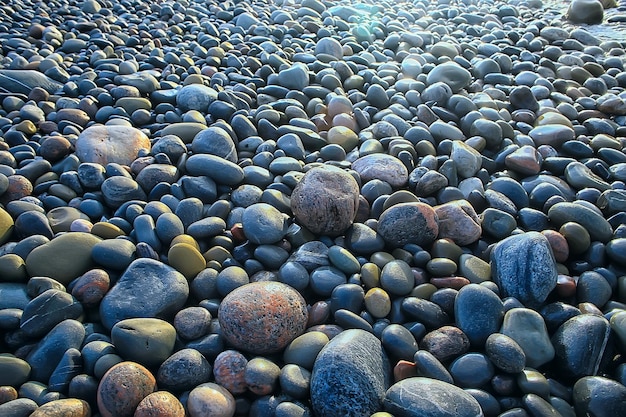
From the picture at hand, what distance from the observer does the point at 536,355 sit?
1842 mm

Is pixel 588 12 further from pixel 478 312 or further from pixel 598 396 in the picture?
pixel 598 396

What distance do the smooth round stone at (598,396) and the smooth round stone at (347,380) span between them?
69cm

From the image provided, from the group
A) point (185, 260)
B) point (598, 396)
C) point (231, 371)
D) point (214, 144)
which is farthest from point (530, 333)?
point (214, 144)

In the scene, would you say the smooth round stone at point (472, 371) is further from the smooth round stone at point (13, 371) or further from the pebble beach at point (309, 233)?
the smooth round stone at point (13, 371)

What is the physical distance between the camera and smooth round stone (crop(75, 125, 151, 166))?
286cm

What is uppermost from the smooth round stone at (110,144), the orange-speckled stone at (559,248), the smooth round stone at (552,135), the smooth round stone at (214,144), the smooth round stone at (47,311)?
the smooth round stone at (552,135)

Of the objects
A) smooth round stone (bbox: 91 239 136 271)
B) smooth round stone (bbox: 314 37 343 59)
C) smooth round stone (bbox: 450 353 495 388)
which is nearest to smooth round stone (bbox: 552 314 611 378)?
smooth round stone (bbox: 450 353 495 388)

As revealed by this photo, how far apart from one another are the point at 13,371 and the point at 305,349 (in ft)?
3.47

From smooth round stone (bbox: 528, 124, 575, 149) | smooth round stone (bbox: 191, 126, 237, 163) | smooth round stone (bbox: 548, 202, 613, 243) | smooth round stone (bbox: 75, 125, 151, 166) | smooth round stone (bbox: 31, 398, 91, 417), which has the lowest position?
smooth round stone (bbox: 31, 398, 91, 417)

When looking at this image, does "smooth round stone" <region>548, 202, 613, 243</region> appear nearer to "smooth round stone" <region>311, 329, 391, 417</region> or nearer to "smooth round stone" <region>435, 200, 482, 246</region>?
"smooth round stone" <region>435, 200, 482, 246</region>

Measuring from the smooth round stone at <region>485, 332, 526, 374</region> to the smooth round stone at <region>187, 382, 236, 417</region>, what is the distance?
986 mm

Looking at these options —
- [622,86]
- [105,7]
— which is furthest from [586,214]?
[105,7]

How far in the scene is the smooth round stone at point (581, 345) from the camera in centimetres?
181

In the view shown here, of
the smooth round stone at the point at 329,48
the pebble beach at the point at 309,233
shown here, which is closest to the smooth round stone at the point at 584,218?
the pebble beach at the point at 309,233
